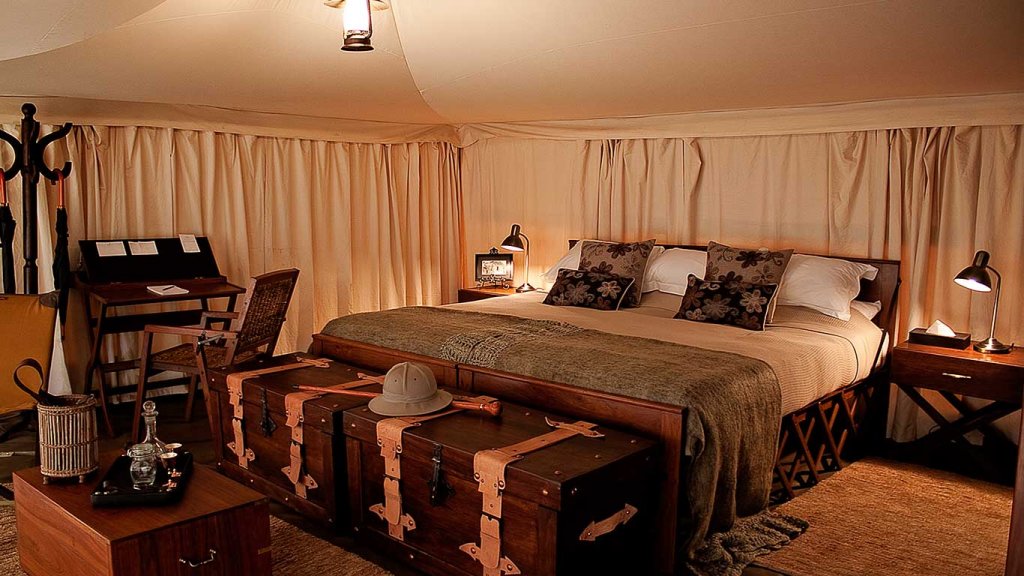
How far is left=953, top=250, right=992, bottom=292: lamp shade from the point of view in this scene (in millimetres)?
3484

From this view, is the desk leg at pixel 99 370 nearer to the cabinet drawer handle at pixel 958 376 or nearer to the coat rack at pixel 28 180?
the coat rack at pixel 28 180

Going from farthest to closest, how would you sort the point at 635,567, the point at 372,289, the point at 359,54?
the point at 372,289, the point at 359,54, the point at 635,567

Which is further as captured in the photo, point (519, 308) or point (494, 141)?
point (494, 141)

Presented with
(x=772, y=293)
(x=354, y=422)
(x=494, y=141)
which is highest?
(x=494, y=141)

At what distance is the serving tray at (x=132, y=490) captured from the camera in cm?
231

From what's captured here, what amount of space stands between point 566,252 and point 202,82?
274 cm

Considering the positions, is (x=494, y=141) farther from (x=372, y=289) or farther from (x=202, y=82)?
(x=202, y=82)

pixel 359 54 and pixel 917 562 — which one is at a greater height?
pixel 359 54

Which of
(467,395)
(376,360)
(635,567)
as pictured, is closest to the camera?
(635,567)

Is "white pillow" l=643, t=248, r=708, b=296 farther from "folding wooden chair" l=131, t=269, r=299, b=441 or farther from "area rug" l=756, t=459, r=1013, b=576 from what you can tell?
"folding wooden chair" l=131, t=269, r=299, b=441

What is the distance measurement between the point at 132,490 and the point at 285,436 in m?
0.83

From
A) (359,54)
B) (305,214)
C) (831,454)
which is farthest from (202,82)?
(831,454)

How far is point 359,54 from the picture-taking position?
158 inches

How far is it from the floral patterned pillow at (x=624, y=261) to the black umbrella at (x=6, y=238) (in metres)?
3.17
